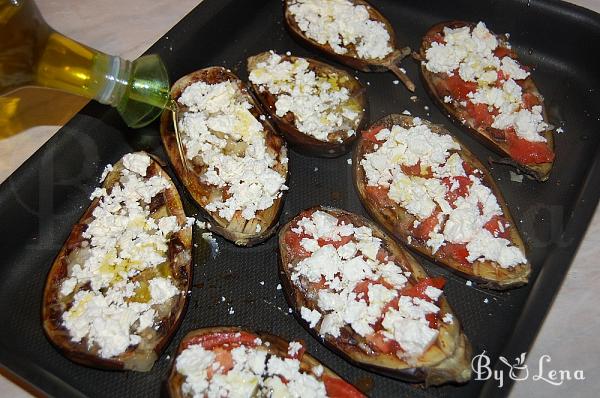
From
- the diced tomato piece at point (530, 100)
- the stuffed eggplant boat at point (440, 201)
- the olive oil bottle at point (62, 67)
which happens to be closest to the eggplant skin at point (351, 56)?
the stuffed eggplant boat at point (440, 201)

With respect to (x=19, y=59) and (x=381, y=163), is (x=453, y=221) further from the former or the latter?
(x=19, y=59)

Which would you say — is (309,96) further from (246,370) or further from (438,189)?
(246,370)

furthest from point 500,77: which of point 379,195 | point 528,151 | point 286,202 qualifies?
point 286,202

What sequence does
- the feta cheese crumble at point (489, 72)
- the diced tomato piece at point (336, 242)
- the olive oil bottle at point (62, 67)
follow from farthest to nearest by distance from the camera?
1. the feta cheese crumble at point (489, 72)
2. the diced tomato piece at point (336, 242)
3. the olive oil bottle at point (62, 67)

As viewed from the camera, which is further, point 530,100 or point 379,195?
point 530,100

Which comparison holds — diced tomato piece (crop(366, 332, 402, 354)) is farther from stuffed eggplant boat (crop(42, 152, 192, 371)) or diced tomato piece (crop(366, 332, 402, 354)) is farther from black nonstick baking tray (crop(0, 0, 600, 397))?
stuffed eggplant boat (crop(42, 152, 192, 371))

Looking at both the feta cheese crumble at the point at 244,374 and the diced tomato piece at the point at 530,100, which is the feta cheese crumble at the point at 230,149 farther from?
the diced tomato piece at the point at 530,100
